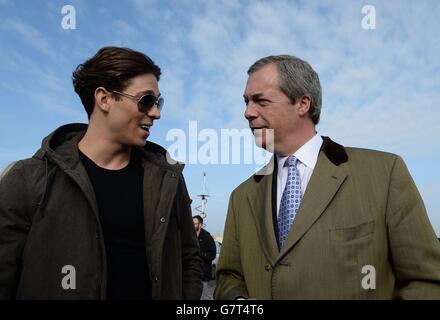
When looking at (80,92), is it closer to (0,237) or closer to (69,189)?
(69,189)

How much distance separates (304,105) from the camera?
2.77 m

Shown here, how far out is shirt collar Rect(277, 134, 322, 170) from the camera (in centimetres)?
264

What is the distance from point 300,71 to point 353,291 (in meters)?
1.48

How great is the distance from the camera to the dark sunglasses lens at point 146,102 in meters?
2.77

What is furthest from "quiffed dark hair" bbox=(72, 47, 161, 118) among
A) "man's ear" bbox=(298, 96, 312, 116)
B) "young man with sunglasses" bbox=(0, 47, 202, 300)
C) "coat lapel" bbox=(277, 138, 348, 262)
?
"coat lapel" bbox=(277, 138, 348, 262)

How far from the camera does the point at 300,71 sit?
9.20ft

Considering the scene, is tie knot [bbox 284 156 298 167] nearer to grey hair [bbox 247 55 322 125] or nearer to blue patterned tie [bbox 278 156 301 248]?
blue patterned tie [bbox 278 156 301 248]

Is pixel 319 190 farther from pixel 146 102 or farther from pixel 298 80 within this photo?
pixel 146 102

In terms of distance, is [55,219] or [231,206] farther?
[231,206]

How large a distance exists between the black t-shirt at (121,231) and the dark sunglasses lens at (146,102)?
484mm

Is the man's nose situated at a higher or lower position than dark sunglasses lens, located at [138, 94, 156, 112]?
lower

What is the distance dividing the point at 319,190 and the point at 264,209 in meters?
0.38

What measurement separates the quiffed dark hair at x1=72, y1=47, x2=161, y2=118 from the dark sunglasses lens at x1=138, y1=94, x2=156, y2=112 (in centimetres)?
16
